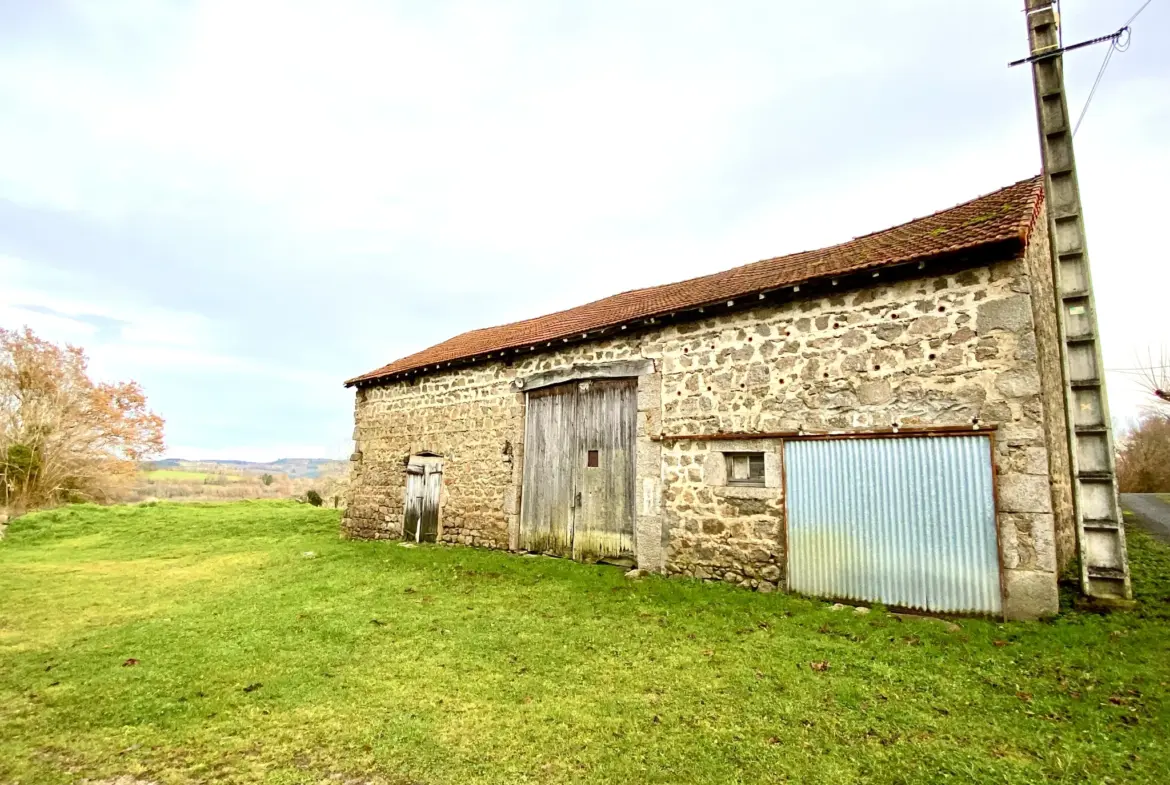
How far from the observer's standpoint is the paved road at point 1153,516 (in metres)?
9.91

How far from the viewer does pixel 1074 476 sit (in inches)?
219

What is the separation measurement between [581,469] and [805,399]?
3.87 meters

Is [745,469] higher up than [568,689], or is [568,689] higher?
[745,469]

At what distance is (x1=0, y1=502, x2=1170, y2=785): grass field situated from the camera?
10.4ft

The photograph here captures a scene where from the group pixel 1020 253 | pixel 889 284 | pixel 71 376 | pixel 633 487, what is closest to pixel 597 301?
pixel 633 487

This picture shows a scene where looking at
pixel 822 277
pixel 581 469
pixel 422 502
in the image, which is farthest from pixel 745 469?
pixel 422 502

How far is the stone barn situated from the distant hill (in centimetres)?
2369

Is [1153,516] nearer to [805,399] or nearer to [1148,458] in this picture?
[805,399]

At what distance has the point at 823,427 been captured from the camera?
21.9 ft

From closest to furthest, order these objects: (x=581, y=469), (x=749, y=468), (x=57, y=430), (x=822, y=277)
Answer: (x=822, y=277)
(x=749, y=468)
(x=581, y=469)
(x=57, y=430)

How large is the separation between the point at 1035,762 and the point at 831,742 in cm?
109

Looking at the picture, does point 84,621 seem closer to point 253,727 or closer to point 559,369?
point 253,727

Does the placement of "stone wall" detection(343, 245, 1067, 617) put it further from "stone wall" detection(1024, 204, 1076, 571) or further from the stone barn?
"stone wall" detection(1024, 204, 1076, 571)

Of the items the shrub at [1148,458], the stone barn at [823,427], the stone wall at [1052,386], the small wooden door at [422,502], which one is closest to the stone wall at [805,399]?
the stone barn at [823,427]
